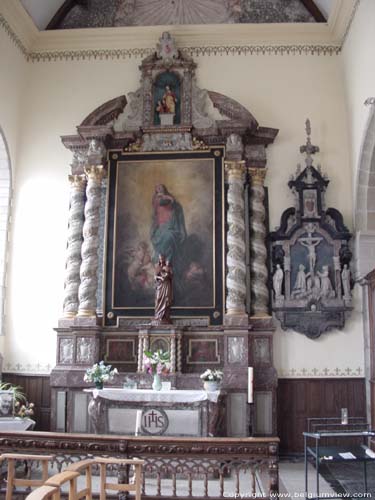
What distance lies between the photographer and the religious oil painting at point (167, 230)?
34.9 ft

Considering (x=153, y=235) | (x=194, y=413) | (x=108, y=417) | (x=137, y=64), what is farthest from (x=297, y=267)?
(x=137, y=64)

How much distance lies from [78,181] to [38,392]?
3940 millimetres

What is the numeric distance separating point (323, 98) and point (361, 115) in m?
1.32

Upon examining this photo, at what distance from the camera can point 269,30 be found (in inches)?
453

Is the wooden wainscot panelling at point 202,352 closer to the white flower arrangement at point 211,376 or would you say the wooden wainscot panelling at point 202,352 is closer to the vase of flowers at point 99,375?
the white flower arrangement at point 211,376

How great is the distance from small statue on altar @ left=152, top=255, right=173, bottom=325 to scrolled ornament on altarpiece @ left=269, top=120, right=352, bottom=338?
6.16ft

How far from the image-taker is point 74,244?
10852mm

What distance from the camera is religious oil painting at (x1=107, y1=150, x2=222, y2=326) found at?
10.6 meters

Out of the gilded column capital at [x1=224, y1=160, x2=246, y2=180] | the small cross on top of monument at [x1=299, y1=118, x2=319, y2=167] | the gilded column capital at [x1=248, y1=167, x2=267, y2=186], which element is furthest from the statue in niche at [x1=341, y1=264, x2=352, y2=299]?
the gilded column capital at [x1=224, y1=160, x2=246, y2=180]

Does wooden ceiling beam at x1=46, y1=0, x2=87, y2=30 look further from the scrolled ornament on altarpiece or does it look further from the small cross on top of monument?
the scrolled ornament on altarpiece

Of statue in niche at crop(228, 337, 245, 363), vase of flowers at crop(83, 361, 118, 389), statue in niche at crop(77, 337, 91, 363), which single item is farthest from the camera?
statue in niche at crop(77, 337, 91, 363)

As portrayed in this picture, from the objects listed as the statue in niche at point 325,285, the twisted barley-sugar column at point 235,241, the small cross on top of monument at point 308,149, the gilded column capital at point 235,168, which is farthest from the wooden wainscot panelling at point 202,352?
the small cross on top of monument at point 308,149

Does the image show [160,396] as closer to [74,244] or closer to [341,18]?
[74,244]

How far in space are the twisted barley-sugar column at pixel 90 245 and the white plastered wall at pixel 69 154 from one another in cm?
71
